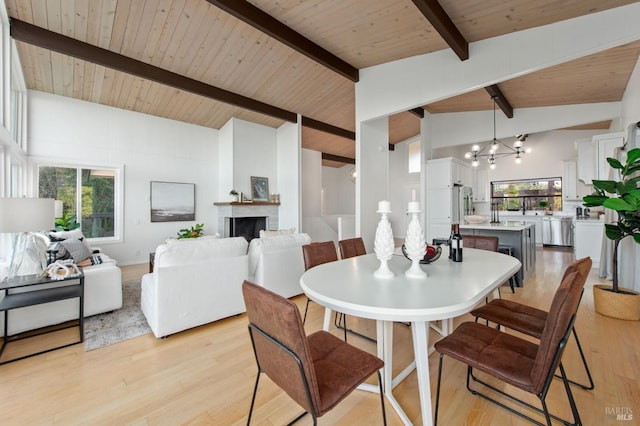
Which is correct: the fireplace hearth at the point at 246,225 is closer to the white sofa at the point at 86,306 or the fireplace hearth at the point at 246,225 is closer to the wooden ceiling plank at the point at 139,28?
the white sofa at the point at 86,306

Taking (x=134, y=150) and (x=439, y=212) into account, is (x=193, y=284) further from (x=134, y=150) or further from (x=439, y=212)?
(x=439, y=212)

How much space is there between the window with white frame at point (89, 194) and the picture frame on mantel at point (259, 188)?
2.64 meters

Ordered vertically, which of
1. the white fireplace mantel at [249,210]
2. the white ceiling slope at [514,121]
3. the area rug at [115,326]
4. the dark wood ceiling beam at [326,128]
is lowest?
the area rug at [115,326]

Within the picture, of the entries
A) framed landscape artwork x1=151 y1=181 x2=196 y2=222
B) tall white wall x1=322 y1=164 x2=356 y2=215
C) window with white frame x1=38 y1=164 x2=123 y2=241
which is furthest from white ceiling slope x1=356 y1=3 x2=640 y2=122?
tall white wall x1=322 y1=164 x2=356 y2=215

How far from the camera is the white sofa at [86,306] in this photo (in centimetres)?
A: 243

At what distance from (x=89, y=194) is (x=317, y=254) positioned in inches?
209

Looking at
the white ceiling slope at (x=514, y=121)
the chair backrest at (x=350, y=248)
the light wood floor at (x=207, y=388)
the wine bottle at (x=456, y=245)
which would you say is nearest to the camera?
the light wood floor at (x=207, y=388)

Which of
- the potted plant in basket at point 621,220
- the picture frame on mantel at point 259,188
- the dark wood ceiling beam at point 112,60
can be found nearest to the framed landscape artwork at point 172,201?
the picture frame on mantel at point 259,188

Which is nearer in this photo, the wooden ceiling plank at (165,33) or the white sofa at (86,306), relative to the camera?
the white sofa at (86,306)

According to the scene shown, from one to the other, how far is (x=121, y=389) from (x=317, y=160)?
6.92 metres

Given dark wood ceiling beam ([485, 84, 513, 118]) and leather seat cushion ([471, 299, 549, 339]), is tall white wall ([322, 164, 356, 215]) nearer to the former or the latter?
dark wood ceiling beam ([485, 84, 513, 118])

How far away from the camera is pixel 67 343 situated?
2367 millimetres

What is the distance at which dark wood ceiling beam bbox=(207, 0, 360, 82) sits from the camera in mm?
3037

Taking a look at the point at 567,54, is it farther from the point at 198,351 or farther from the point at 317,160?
the point at 317,160
